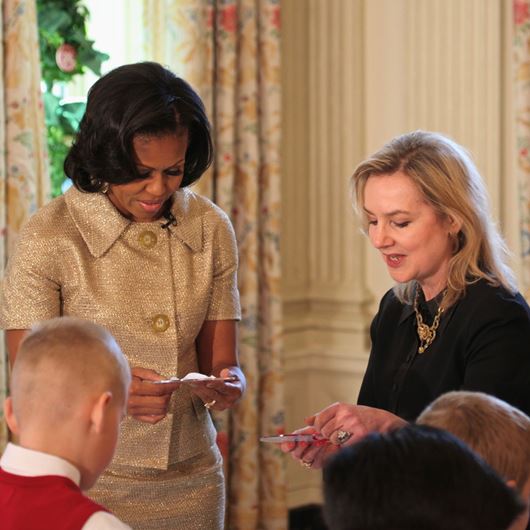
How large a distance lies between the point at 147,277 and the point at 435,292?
694 millimetres

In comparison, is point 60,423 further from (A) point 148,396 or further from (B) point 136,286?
(B) point 136,286

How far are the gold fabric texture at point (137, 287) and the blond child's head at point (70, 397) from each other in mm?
570

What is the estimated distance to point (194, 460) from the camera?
2750 millimetres

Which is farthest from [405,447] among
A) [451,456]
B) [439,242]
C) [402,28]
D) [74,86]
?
[402,28]

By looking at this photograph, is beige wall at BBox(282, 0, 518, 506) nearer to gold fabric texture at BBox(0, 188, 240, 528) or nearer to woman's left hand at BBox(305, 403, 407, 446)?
gold fabric texture at BBox(0, 188, 240, 528)

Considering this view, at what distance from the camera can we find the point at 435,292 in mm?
2730

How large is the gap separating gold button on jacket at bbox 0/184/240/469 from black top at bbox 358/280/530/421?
447mm

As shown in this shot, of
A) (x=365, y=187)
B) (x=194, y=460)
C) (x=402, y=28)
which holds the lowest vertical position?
(x=194, y=460)

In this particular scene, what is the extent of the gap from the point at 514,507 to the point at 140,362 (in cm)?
125

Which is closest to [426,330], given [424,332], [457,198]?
[424,332]

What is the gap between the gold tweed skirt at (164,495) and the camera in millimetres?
2641

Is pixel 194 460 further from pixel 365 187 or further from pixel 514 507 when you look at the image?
pixel 514 507

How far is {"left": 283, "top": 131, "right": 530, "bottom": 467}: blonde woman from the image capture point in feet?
8.28

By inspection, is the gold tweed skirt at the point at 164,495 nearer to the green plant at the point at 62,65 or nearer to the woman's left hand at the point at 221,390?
the woman's left hand at the point at 221,390
